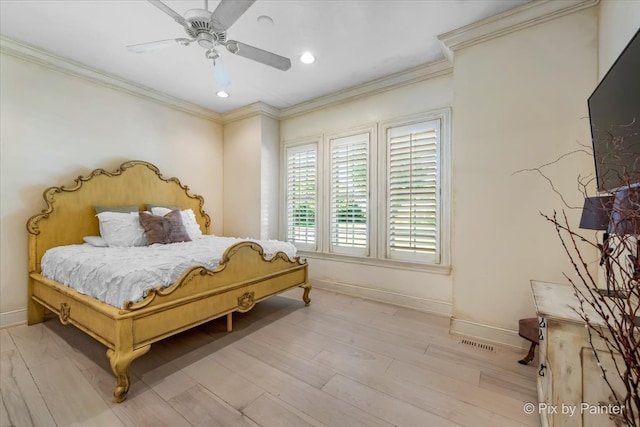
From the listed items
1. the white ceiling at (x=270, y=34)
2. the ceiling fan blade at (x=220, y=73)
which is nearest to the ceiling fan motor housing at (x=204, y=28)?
the ceiling fan blade at (x=220, y=73)

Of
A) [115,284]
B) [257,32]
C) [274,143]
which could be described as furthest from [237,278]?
[274,143]

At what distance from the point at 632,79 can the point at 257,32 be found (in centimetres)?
262

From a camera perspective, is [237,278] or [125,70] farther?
[125,70]

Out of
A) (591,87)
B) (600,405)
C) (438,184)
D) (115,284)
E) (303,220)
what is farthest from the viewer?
(303,220)

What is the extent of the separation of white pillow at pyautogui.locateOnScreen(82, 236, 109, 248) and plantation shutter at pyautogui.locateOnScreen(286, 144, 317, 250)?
2382 mm

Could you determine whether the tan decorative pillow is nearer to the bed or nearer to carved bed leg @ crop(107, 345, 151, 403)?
the bed

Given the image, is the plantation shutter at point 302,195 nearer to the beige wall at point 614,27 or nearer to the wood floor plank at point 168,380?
the wood floor plank at point 168,380

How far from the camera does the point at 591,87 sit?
6.68 ft

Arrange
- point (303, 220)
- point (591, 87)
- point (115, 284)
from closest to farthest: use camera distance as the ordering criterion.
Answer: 1. point (115, 284)
2. point (591, 87)
3. point (303, 220)

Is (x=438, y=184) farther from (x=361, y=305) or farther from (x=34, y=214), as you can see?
(x=34, y=214)

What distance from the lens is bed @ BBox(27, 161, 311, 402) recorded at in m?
1.75

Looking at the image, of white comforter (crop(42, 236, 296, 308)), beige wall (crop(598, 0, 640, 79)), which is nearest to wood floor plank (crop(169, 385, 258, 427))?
white comforter (crop(42, 236, 296, 308))

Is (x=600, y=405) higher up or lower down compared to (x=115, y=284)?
lower down

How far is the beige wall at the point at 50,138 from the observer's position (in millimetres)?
2676
